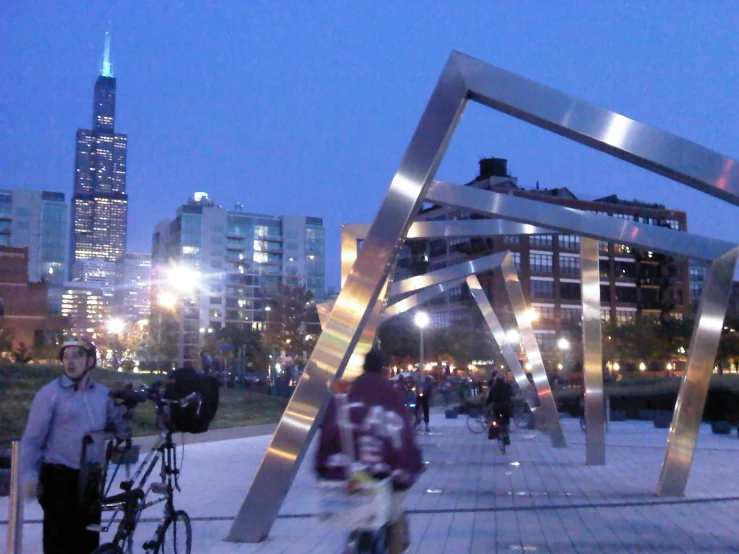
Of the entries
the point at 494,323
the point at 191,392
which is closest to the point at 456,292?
the point at 494,323

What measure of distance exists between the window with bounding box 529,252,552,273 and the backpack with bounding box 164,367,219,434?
68.5 m

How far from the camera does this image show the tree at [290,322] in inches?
2613

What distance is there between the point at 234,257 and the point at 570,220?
101 metres

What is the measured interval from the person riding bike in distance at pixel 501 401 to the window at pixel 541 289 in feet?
178

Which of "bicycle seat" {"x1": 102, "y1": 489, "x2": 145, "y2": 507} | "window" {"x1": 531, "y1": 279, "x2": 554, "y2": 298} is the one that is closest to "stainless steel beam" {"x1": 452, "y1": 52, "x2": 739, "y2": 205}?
"bicycle seat" {"x1": 102, "y1": 489, "x2": 145, "y2": 507}

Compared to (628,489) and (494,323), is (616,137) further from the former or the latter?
(494,323)

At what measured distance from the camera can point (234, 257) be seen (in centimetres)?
11231

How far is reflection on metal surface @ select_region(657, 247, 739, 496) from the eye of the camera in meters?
12.0

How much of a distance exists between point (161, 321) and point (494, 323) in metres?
48.5

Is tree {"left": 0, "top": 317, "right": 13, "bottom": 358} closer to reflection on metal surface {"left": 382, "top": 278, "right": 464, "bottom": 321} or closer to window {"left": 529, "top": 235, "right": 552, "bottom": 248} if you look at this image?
reflection on metal surface {"left": 382, "top": 278, "right": 464, "bottom": 321}

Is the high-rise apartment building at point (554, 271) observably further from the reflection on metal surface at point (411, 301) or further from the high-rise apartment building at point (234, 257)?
Result: the reflection on metal surface at point (411, 301)

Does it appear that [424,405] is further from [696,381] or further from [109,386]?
[696,381]

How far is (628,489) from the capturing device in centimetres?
1291

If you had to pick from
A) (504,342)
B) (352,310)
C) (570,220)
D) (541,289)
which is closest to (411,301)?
(504,342)
